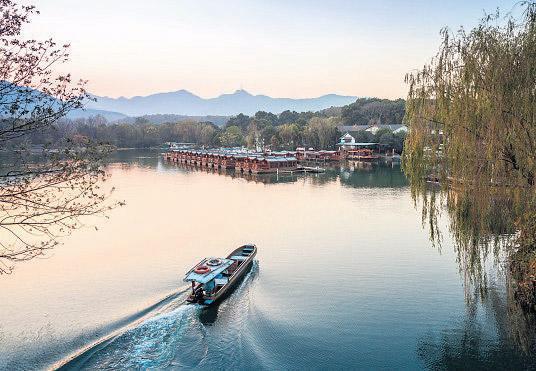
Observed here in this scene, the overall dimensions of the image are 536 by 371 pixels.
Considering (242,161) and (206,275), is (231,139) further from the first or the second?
(206,275)

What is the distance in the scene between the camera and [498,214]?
12.4 metres

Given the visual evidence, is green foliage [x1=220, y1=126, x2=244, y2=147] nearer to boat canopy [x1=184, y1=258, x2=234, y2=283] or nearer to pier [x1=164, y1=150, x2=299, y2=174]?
pier [x1=164, y1=150, x2=299, y2=174]

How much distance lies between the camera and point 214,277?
602 inches

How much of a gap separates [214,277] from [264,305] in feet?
7.01

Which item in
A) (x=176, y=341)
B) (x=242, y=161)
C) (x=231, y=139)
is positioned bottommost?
(x=176, y=341)

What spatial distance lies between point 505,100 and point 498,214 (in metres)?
3.66

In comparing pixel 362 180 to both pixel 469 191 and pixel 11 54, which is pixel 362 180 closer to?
pixel 469 191

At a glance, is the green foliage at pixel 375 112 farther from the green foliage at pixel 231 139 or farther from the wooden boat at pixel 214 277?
the wooden boat at pixel 214 277

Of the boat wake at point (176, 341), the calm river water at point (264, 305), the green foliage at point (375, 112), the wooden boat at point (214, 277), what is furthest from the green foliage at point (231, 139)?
the boat wake at point (176, 341)

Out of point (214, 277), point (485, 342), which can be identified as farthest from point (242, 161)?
point (485, 342)

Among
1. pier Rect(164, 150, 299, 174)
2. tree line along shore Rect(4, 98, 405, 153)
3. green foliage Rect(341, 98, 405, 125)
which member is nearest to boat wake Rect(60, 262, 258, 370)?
pier Rect(164, 150, 299, 174)

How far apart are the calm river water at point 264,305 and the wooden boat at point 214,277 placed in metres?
0.42

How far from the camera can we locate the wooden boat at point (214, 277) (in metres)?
15.0

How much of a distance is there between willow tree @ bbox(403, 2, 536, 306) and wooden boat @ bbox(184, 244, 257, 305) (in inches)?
307
